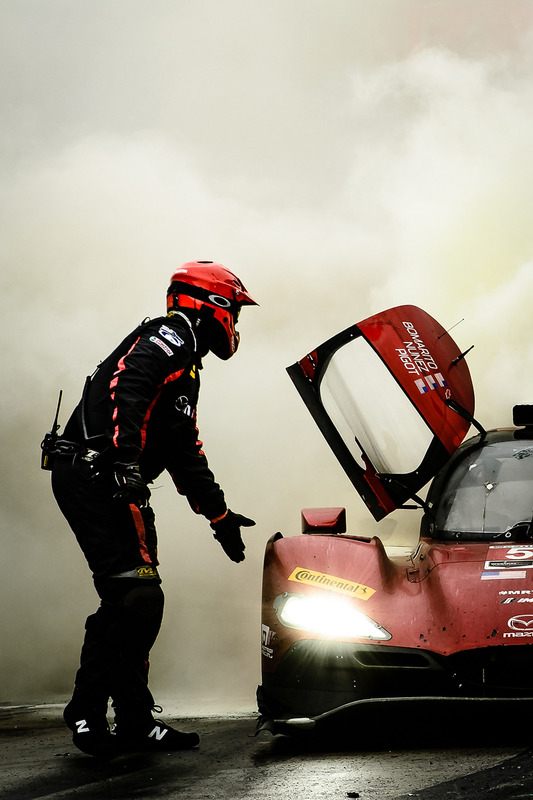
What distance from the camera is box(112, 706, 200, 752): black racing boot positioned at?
3473mm

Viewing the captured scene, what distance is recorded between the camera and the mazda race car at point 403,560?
9.89ft

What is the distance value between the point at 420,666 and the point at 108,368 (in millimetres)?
1494

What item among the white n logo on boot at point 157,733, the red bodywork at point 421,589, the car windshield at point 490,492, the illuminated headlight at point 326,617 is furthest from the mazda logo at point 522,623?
the white n logo on boot at point 157,733

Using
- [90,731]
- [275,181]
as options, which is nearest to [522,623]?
[90,731]

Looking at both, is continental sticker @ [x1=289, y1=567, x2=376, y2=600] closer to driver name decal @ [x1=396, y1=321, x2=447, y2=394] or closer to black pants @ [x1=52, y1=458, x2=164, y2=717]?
black pants @ [x1=52, y1=458, x2=164, y2=717]

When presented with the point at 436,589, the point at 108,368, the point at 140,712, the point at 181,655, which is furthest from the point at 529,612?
the point at 181,655

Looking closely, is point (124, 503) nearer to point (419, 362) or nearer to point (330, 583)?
point (330, 583)

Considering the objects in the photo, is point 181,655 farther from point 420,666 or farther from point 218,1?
point 218,1

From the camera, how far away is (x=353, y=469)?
401 centimetres

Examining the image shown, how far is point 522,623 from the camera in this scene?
9.81 feet

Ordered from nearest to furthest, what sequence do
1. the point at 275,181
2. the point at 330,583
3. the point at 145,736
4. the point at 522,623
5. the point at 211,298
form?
the point at 522,623 → the point at 330,583 → the point at 145,736 → the point at 211,298 → the point at 275,181

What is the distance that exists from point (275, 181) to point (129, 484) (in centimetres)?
388

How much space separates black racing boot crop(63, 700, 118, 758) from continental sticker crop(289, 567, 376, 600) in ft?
2.69

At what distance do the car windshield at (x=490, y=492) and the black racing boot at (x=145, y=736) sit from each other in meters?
1.27
